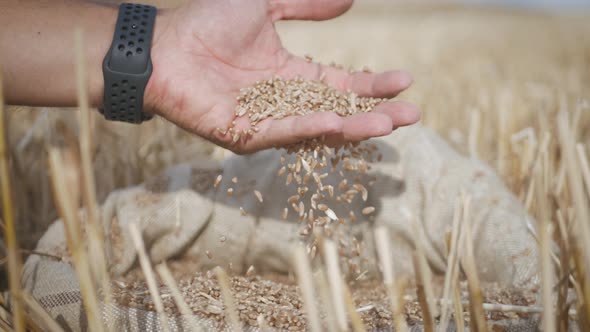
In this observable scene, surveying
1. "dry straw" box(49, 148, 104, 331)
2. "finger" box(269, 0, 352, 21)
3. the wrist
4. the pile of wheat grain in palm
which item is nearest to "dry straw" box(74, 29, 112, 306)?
"dry straw" box(49, 148, 104, 331)

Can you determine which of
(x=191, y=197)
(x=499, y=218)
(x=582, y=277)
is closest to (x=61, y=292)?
(x=191, y=197)

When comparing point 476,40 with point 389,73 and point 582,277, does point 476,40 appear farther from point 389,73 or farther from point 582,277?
point 582,277

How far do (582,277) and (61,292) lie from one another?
3.76ft

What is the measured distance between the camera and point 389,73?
1718 mm

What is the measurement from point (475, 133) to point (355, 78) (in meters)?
0.70

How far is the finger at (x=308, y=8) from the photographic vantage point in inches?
70.3

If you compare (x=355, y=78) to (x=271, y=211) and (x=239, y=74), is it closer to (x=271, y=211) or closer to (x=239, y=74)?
(x=239, y=74)

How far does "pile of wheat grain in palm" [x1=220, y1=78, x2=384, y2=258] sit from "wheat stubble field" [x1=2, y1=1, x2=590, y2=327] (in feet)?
1.17

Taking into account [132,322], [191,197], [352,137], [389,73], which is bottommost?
[132,322]

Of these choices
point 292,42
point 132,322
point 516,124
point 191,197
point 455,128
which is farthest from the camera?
point 292,42

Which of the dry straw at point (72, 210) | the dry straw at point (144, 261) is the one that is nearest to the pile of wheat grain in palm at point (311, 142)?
the dry straw at point (144, 261)

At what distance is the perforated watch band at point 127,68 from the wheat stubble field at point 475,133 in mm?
565

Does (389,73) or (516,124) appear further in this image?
(516,124)

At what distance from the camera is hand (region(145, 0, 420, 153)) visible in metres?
1.40
